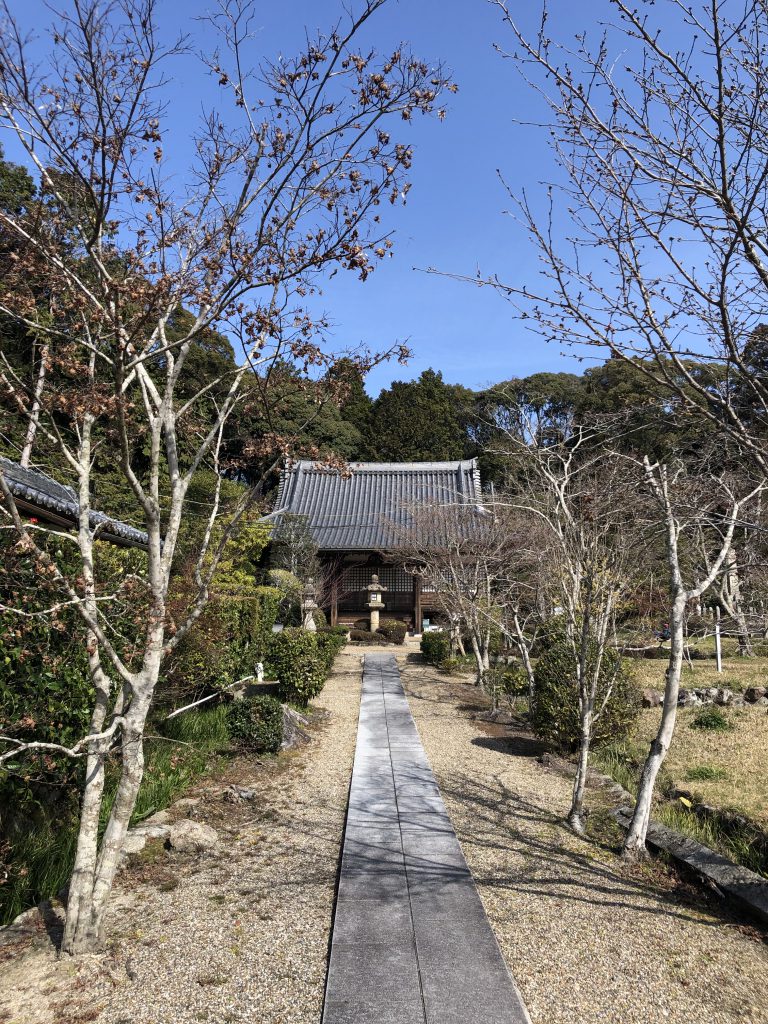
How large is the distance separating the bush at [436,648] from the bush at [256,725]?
7700mm

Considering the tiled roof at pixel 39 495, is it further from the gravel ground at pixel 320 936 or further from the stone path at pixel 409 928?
the stone path at pixel 409 928

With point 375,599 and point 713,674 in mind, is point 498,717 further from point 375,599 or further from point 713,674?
point 375,599

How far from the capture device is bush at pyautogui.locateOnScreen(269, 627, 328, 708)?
9.81 meters

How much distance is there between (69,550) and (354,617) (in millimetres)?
17925

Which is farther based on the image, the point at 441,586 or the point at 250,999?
the point at 441,586

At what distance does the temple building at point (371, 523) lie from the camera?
21172 mm

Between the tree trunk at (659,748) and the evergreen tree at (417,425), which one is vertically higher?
the evergreen tree at (417,425)

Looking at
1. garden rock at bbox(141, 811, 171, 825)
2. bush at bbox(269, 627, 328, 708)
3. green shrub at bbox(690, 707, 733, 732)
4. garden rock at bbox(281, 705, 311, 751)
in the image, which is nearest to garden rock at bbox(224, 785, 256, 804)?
garden rock at bbox(141, 811, 171, 825)

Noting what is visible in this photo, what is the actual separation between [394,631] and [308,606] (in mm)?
3979

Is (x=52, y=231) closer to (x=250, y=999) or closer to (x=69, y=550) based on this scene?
(x=69, y=550)

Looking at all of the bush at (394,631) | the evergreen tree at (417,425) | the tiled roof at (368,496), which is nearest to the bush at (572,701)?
the bush at (394,631)

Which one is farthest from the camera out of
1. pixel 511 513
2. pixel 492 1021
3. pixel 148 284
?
pixel 511 513

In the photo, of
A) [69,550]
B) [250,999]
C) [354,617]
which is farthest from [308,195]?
[354,617]

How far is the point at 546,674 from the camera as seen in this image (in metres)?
7.42
